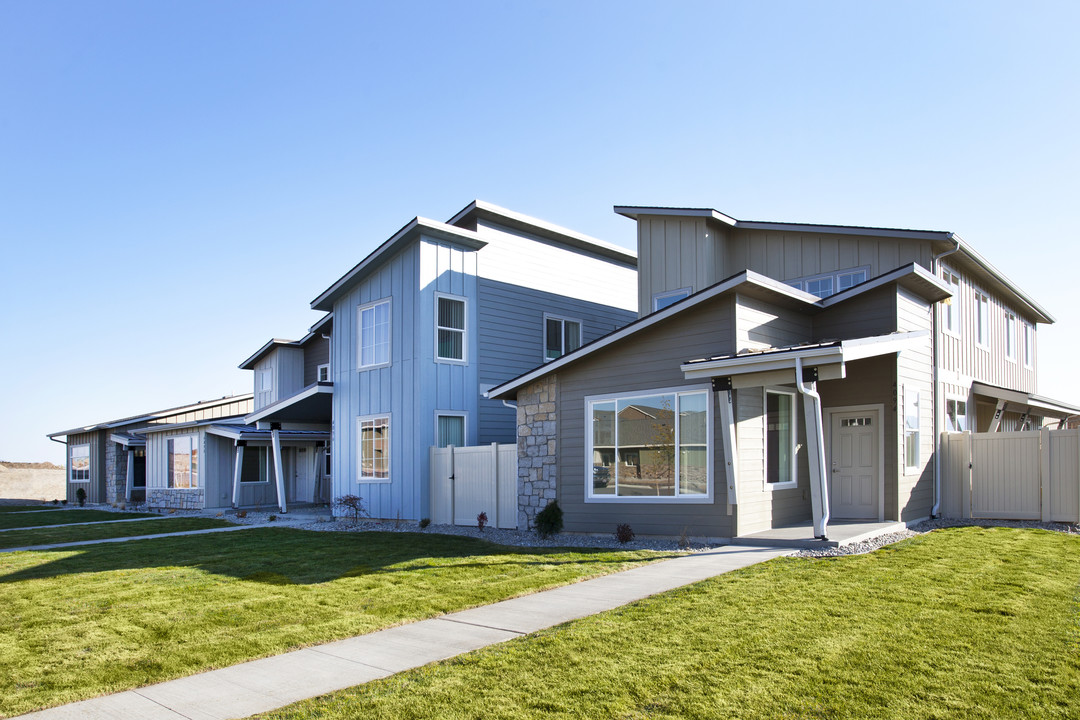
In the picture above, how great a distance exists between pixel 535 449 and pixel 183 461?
16.0 metres

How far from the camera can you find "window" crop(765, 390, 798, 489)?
12859 mm

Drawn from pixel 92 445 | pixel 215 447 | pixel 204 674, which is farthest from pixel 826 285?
pixel 92 445

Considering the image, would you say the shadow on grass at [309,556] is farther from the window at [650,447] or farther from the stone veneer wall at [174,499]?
the stone veneer wall at [174,499]

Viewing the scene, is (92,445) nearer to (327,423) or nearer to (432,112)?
(327,423)

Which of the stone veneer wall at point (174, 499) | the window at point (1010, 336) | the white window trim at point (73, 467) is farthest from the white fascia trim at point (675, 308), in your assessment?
the white window trim at point (73, 467)

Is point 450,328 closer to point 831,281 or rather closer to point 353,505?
point 353,505

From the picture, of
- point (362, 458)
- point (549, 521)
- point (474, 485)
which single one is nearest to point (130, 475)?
point (362, 458)

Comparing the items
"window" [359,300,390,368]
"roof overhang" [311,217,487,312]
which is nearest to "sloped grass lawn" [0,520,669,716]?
"window" [359,300,390,368]

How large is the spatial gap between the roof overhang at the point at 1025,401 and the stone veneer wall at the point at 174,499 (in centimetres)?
2230

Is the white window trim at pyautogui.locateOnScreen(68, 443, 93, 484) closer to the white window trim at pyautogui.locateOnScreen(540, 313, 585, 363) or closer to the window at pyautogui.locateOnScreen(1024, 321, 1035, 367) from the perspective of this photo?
the white window trim at pyautogui.locateOnScreen(540, 313, 585, 363)

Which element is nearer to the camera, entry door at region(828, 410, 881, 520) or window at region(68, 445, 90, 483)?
entry door at region(828, 410, 881, 520)

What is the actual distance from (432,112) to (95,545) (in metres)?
11.0

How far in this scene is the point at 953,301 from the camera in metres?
16.6

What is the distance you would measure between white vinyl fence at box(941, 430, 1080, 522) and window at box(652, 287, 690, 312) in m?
6.22
